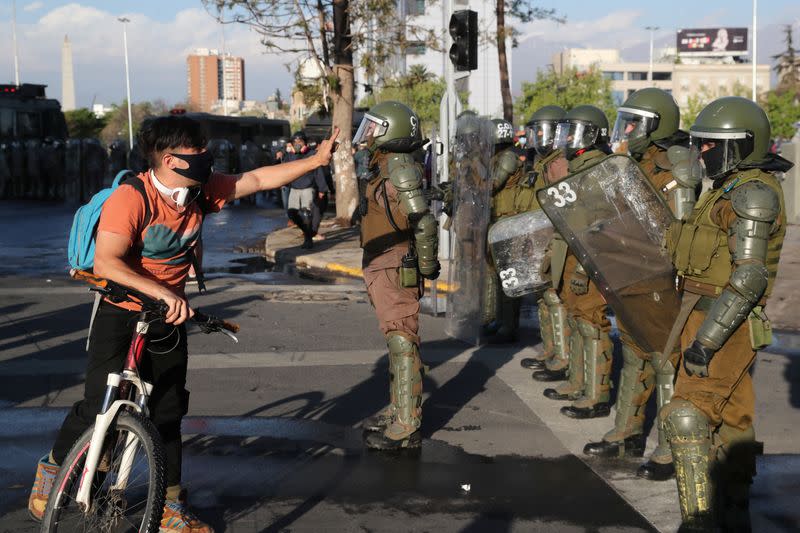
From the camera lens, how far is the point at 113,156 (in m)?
30.2

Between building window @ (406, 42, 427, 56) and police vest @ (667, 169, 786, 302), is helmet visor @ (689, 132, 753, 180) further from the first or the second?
building window @ (406, 42, 427, 56)

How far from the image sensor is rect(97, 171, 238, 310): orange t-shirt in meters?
3.95

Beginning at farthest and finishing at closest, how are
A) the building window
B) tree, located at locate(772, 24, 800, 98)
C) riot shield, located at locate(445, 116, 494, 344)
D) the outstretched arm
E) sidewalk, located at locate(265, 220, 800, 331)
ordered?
tree, located at locate(772, 24, 800, 98), the building window, sidewalk, located at locate(265, 220, 800, 331), riot shield, located at locate(445, 116, 494, 344), the outstretched arm

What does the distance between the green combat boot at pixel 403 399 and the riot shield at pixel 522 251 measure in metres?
1.71

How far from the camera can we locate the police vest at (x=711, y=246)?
4.12 metres

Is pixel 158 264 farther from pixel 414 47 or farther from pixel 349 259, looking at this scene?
pixel 414 47

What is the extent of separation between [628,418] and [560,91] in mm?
72090

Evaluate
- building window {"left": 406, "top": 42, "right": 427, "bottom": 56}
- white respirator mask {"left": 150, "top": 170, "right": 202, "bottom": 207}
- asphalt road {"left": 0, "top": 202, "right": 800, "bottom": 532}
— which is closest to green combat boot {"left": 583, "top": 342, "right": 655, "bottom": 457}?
asphalt road {"left": 0, "top": 202, "right": 800, "bottom": 532}

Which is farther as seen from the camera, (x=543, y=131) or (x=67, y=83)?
(x=67, y=83)

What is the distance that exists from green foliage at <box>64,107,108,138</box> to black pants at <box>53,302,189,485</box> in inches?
2379

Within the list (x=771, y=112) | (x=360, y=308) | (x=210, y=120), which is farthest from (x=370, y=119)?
(x=771, y=112)

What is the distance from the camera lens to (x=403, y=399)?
227 inches

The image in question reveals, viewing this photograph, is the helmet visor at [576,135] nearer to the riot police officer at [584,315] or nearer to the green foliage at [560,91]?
the riot police officer at [584,315]

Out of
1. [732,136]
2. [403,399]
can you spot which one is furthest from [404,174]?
[732,136]
